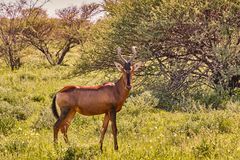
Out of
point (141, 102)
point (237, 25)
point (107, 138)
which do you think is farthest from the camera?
point (237, 25)

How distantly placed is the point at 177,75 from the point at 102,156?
6.95 m

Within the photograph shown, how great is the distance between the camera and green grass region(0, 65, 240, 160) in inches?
252

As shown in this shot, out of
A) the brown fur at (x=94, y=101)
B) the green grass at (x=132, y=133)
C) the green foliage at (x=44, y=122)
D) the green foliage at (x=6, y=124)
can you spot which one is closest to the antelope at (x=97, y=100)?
the brown fur at (x=94, y=101)

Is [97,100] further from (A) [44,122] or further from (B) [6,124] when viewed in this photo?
(B) [6,124]

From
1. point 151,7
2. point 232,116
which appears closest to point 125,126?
point 232,116

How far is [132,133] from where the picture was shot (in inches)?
343

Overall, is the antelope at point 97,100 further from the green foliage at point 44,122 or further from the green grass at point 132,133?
the green foliage at point 44,122

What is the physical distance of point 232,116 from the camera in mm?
9133

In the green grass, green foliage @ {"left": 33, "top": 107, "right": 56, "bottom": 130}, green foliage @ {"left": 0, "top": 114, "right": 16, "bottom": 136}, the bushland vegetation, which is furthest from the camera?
green foliage @ {"left": 33, "top": 107, "right": 56, "bottom": 130}

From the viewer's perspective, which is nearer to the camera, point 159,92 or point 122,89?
point 122,89

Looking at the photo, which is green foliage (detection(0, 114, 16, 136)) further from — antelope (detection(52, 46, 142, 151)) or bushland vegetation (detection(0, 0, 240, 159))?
antelope (detection(52, 46, 142, 151))

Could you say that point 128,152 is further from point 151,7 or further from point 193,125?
point 151,7

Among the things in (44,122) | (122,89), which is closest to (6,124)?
(44,122)

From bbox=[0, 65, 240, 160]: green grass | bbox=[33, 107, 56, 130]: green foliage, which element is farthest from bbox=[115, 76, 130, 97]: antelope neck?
bbox=[33, 107, 56, 130]: green foliage
